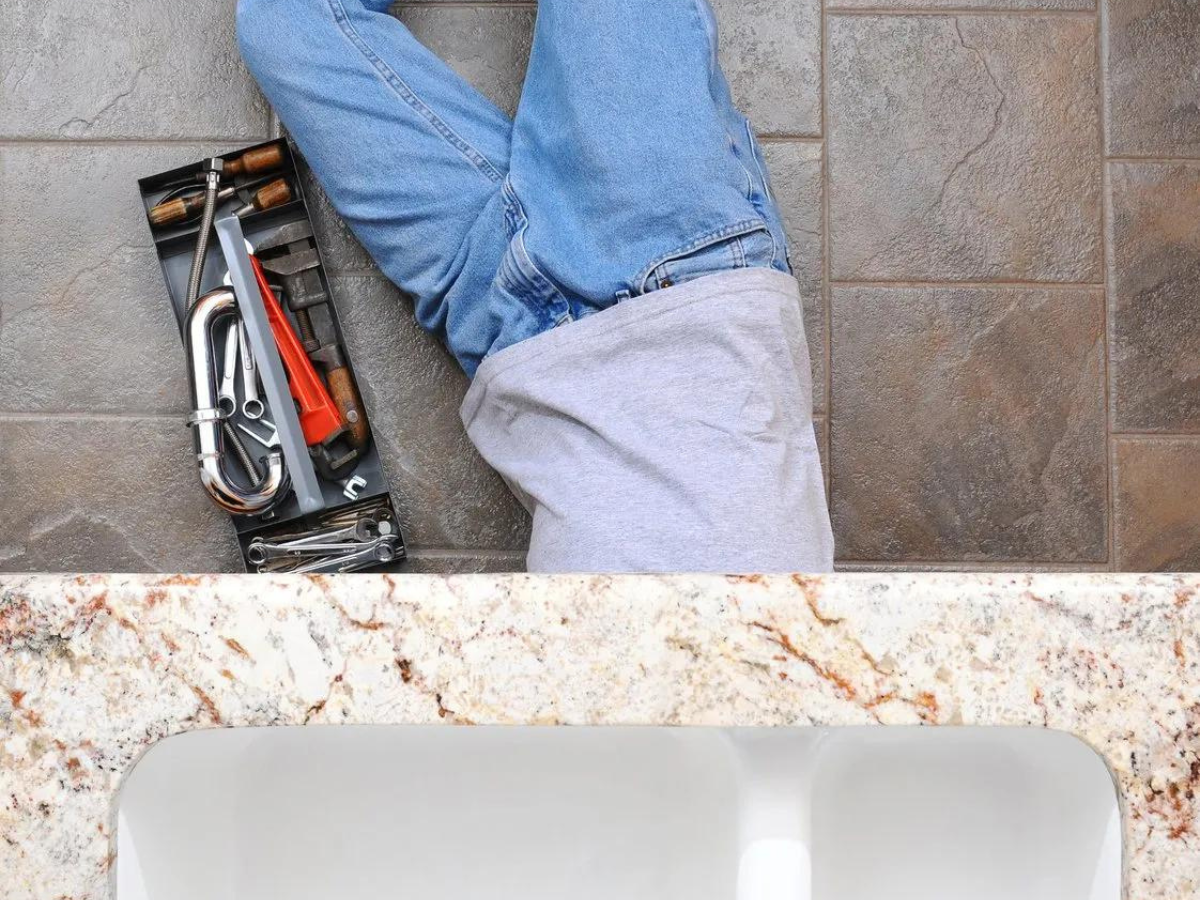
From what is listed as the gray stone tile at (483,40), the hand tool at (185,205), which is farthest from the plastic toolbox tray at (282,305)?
the gray stone tile at (483,40)

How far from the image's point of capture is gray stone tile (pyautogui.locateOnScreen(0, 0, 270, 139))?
120cm

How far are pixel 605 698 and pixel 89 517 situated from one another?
91cm

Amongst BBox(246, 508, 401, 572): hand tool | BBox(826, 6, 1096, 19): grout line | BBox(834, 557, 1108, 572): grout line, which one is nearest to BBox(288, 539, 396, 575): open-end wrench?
BBox(246, 508, 401, 572): hand tool

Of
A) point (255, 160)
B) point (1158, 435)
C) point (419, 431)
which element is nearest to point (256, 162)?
point (255, 160)

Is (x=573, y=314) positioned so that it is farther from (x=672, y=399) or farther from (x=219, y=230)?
(x=219, y=230)

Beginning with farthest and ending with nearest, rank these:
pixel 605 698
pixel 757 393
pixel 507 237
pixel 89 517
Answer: pixel 89 517, pixel 507 237, pixel 757 393, pixel 605 698

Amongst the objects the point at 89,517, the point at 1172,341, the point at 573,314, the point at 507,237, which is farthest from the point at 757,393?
the point at 89,517

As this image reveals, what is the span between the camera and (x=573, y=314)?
102 cm

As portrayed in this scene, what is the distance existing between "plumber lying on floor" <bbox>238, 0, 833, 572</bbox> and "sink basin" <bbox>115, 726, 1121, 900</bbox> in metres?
0.29

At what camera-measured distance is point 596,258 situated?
39.2 inches

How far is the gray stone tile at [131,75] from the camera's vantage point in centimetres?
120

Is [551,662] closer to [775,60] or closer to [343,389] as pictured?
[343,389]

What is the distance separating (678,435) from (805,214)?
442 millimetres

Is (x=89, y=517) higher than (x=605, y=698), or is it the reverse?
(x=605, y=698)
